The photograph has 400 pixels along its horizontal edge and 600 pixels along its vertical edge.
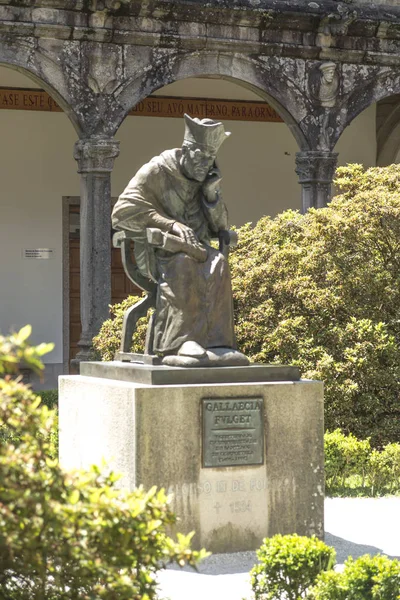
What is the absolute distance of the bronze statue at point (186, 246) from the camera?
6922mm

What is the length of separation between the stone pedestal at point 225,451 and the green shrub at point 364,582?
1452 millimetres

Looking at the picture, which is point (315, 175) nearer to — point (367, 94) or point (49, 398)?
point (367, 94)

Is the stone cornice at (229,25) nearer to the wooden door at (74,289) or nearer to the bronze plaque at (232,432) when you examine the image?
the wooden door at (74,289)

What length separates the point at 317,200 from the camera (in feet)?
53.7

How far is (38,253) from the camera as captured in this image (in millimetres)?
18578

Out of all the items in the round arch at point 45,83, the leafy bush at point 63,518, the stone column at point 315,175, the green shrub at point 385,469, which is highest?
the round arch at point 45,83

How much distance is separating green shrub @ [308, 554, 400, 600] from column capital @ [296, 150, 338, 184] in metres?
11.5

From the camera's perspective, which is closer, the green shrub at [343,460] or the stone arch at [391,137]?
the green shrub at [343,460]

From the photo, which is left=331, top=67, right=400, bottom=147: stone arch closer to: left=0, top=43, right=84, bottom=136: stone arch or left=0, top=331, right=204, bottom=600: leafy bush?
left=0, top=43, right=84, bottom=136: stone arch

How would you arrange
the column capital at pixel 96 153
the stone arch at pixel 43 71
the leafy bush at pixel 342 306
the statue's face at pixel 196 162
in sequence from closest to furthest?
the statue's face at pixel 196 162 → the leafy bush at pixel 342 306 → the stone arch at pixel 43 71 → the column capital at pixel 96 153

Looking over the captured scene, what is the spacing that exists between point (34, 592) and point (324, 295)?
22.2 feet

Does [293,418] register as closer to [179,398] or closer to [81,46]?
[179,398]

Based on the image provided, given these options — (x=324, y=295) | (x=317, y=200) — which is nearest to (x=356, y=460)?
(x=324, y=295)

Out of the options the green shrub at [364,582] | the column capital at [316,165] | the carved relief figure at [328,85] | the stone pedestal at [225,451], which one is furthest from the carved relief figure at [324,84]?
the green shrub at [364,582]
